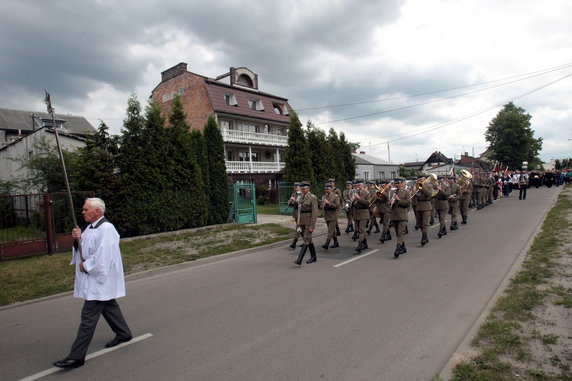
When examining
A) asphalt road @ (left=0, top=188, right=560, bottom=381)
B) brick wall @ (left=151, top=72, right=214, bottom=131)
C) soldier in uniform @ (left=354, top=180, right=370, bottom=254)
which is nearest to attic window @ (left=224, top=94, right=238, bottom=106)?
brick wall @ (left=151, top=72, right=214, bottom=131)

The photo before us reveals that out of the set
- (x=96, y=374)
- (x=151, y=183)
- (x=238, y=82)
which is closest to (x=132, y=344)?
(x=96, y=374)

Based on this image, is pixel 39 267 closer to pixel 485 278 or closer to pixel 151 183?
pixel 151 183

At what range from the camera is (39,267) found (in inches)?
343

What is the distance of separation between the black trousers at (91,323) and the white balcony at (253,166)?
26757 millimetres

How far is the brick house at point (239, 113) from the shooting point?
3209cm

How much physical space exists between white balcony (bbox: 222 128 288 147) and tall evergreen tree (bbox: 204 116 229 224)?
581 inches

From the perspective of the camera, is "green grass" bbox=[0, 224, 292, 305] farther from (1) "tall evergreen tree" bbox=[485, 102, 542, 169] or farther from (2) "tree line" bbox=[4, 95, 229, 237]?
(1) "tall evergreen tree" bbox=[485, 102, 542, 169]

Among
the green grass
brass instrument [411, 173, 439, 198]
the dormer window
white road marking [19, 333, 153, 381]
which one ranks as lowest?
white road marking [19, 333, 153, 381]

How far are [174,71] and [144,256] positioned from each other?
30.9 meters

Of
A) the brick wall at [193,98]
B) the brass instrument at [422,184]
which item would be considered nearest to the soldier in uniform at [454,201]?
the brass instrument at [422,184]

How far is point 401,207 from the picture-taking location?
9211 millimetres

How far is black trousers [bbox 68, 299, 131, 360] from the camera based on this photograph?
3742mm

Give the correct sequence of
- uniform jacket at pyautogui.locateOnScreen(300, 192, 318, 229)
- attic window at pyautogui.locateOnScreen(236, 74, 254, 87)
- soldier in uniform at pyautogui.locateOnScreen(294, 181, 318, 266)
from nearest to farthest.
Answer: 1. soldier in uniform at pyautogui.locateOnScreen(294, 181, 318, 266)
2. uniform jacket at pyautogui.locateOnScreen(300, 192, 318, 229)
3. attic window at pyautogui.locateOnScreen(236, 74, 254, 87)

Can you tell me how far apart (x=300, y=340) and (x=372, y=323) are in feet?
3.39
